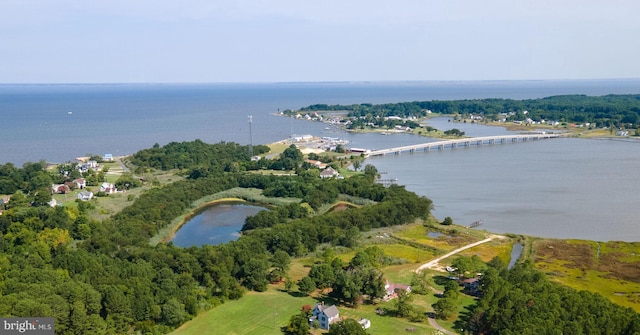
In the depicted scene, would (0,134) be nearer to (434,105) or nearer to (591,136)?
(434,105)

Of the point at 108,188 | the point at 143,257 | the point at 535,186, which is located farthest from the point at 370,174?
the point at 143,257

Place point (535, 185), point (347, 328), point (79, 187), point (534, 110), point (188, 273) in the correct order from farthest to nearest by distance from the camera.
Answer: point (534, 110)
point (535, 185)
point (79, 187)
point (188, 273)
point (347, 328)

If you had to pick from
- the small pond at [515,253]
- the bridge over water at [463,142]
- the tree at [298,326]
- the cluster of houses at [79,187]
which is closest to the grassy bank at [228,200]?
the cluster of houses at [79,187]

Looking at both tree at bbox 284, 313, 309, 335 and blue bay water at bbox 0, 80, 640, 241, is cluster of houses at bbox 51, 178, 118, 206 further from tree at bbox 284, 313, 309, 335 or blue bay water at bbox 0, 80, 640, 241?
tree at bbox 284, 313, 309, 335

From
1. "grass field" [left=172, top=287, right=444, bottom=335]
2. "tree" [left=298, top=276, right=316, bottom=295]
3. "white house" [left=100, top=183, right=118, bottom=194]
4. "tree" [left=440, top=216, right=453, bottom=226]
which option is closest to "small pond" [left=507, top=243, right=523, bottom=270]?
"tree" [left=440, top=216, right=453, bottom=226]

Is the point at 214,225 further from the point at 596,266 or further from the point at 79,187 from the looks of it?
the point at 596,266

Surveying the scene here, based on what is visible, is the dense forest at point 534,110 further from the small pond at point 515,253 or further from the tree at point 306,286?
the tree at point 306,286

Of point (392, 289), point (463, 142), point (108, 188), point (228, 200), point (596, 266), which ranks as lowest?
point (596, 266)
